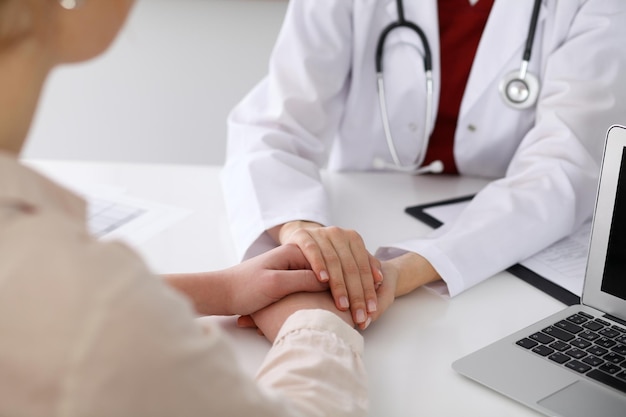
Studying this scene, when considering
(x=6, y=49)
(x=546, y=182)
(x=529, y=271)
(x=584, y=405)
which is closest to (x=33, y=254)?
(x=6, y=49)

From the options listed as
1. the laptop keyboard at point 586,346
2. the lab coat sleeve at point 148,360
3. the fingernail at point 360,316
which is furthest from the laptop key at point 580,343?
the lab coat sleeve at point 148,360

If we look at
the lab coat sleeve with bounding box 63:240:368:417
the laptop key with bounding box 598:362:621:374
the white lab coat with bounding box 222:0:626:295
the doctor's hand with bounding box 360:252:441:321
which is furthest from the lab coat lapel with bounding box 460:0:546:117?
the lab coat sleeve with bounding box 63:240:368:417

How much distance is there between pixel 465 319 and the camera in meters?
0.99

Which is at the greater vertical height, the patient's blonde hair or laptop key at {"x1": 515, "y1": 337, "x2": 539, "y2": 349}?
the patient's blonde hair

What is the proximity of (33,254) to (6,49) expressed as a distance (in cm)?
15

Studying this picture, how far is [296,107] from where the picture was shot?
1.38 metres

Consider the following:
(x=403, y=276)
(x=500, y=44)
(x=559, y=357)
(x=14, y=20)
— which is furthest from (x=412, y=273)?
(x=14, y=20)

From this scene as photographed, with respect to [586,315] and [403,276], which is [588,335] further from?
[403,276]

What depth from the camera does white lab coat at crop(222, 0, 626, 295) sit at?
3.87 ft

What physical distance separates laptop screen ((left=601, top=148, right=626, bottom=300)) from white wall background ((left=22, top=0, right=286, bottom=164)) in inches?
58.0

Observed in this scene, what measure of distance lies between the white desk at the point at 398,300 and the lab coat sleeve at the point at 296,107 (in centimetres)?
6

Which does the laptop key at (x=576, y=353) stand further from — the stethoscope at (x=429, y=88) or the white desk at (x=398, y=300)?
the stethoscope at (x=429, y=88)

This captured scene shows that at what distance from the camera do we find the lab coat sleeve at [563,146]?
1.18m

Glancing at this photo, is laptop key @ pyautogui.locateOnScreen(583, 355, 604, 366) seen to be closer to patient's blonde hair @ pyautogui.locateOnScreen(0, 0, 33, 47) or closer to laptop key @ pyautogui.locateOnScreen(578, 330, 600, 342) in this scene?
laptop key @ pyautogui.locateOnScreen(578, 330, 600, 342)
